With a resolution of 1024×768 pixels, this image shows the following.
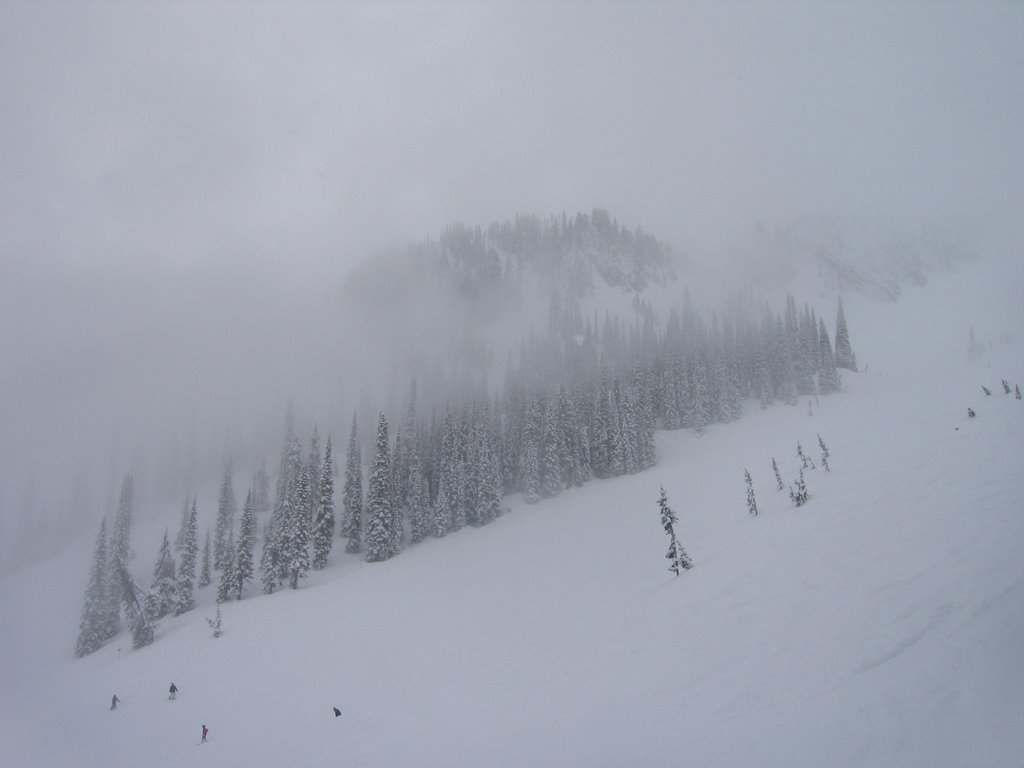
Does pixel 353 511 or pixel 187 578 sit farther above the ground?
pixel 353 511

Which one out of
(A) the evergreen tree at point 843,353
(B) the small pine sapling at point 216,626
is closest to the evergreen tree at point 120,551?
(B) the small pine sapling at point 216,626

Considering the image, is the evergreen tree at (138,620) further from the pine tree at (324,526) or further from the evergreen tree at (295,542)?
the pine tree at (324,526)

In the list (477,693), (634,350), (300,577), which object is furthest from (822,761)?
(634,350)

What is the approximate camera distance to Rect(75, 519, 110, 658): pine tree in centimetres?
5359

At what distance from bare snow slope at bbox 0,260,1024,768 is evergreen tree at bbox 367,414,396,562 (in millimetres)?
2822

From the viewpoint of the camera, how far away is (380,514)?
196 ft

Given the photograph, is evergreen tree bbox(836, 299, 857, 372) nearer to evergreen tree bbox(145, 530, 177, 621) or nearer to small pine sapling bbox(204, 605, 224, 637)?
small pine sapling bbox(204, 605, 224, 637)

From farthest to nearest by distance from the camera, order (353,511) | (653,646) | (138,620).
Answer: (353,511)
(138,620)
(653,646)

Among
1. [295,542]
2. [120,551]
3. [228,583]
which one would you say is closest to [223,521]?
[120,551]

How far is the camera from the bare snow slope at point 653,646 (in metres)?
11.3

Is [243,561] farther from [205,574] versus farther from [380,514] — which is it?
[205,574]

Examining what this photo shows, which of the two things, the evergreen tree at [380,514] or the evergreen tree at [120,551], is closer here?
the evergreen tree at [120,551]

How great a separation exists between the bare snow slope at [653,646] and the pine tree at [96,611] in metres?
2.88

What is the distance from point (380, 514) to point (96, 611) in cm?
3246
